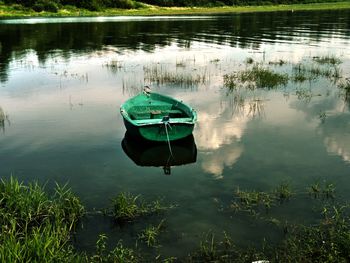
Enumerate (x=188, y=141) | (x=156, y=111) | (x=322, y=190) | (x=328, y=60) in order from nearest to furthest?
(x=322, y=190)
(x=188, y=141)
(x=156, y=111)
(x=328, y=60)

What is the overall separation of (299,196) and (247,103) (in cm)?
1176

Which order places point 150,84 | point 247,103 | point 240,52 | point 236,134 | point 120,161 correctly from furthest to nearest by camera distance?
point 240,52
point 150,84
point 247,103
point 236,134
point 120,161

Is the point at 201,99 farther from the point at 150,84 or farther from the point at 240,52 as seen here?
the point at 240,52

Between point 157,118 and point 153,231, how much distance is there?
8628 millimetres

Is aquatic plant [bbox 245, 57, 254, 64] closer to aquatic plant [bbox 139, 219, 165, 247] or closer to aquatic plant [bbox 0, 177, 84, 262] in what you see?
A: aquatic plant [bbox 0, 177, 84, 262]

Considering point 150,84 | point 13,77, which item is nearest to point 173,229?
point 150,84

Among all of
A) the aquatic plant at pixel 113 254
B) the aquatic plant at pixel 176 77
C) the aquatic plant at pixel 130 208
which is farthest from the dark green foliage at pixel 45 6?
the aquatic plant at pixel 113 254

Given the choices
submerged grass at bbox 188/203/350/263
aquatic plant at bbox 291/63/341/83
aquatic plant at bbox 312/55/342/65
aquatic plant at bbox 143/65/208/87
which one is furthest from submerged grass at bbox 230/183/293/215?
aquatic plant at bbox 312/55/342/65

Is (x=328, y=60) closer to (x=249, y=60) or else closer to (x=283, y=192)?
(x=249, y=60)

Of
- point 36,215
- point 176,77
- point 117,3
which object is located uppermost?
point 117,3

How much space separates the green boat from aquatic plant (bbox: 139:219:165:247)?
224 inches

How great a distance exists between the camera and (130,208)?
11383 millimetres

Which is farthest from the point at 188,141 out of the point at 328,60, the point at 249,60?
the point at 328,60

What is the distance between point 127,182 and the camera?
14.0 m
